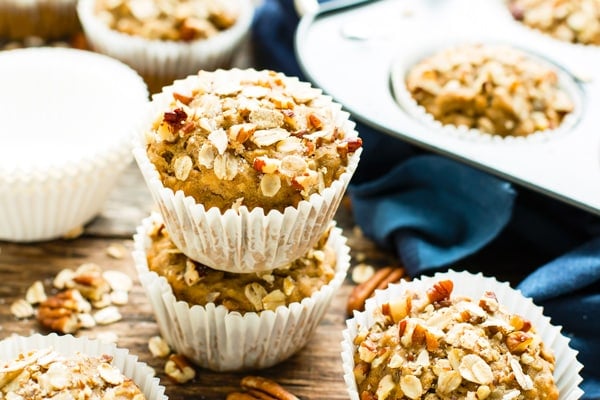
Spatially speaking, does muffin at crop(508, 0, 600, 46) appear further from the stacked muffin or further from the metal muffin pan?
the stacked muffin

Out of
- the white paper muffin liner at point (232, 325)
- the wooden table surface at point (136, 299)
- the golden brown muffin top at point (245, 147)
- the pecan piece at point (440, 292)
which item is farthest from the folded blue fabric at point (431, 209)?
the golden brown muffin top at point (245, 147)

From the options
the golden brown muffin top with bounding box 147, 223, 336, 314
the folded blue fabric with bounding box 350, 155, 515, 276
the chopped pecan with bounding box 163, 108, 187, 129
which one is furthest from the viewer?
the folded blue fabric with bounding box 350, 155, 515, 276

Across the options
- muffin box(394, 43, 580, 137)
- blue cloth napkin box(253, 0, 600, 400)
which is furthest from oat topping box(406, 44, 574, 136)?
blue cloth napkin box(253, 0, 600, 400)

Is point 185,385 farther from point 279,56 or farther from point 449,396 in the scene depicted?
point 279,56

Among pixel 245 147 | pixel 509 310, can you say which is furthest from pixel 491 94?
pixel 245 147

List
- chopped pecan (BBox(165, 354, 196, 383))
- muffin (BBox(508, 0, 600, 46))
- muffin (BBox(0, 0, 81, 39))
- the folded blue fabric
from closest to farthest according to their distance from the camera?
chopped pecan (BBox(165, 354, 196, 383)), the folded blue fabric, muffin (BBox(508, 0, 600, 46)), muffin (BBox(0, 0, 81, 39))

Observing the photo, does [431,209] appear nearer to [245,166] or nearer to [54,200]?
[245,166]
